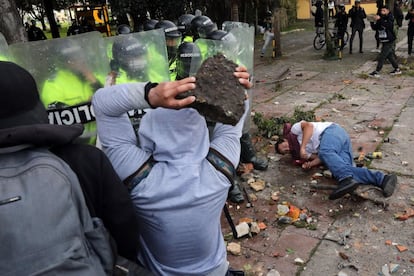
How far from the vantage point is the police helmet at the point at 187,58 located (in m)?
2.92

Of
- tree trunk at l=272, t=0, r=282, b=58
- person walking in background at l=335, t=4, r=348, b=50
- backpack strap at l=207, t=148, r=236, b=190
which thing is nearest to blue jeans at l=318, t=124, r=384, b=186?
backpack strap at l=207, t=148, r=236, b=190

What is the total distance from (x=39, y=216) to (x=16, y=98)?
33 cm

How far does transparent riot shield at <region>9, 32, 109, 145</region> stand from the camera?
8.34 ft

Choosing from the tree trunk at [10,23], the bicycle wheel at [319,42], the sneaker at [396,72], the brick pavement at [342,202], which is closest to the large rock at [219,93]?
the brick pavement at [342,202]

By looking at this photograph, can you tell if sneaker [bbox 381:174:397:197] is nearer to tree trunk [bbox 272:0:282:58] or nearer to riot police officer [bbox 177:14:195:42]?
riot police officer [bbox 177:14:195:42]

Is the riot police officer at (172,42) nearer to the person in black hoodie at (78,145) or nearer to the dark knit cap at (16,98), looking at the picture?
the person in black hoodie at (78,145)

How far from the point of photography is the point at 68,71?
2.67 m

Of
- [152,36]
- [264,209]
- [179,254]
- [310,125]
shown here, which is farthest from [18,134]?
[310,125]

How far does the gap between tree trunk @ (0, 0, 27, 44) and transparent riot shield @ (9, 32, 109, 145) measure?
1404 mm

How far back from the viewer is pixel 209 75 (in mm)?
1346

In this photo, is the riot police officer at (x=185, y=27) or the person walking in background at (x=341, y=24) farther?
the person walking in background at (x=341, y=24)

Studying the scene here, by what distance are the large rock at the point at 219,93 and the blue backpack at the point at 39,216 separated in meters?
0.46

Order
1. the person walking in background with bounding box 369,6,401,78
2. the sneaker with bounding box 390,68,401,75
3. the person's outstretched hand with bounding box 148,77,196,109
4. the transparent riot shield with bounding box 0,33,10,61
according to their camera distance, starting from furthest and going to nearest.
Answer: the sneaker with bounding box 390,68,401,75, the person walking in background with bounding box 369,6,401,78, the transparent riot shield with bounding box 0,33,10,61, the person's outstretched hand with bounding box 148,77,196,109

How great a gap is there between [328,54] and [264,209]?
343 inches
